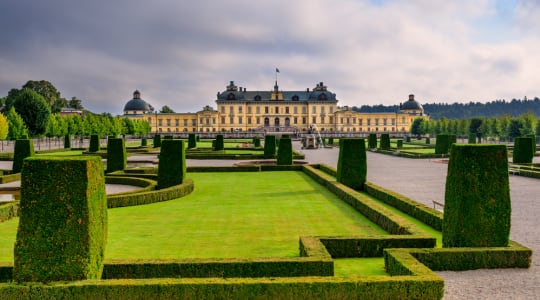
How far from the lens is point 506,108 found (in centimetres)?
12425

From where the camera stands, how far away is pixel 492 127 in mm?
49625

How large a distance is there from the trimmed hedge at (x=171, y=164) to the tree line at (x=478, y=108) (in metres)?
113

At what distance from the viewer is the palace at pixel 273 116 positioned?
8375 cm


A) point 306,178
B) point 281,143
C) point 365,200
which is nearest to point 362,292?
point 365,200

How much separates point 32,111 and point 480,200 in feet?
127

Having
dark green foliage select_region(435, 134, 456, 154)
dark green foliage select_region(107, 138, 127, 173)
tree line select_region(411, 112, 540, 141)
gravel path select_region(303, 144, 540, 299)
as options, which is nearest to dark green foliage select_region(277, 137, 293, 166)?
gravel path select_region(303, 144, 540, 299)

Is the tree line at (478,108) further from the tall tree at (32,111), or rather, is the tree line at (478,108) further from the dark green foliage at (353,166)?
the dark green foliage at (353,166)

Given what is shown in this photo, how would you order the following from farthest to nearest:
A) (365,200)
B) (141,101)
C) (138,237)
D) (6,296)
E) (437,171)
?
(141,101) → (437,171) → (365,200) → (138,237) → (6,296)

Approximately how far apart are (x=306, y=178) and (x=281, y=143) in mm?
3661

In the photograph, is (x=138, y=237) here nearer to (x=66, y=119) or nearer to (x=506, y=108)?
(x=66, y=119)

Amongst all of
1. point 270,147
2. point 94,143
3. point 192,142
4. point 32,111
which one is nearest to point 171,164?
point 270,147

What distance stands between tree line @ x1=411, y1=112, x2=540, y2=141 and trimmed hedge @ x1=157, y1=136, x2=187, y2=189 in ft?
89.3

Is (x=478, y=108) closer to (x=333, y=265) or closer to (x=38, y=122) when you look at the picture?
(x=38, y=122)

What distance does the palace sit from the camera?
83.8 metres
